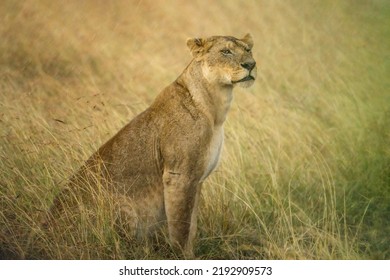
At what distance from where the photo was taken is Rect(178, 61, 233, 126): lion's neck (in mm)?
9156

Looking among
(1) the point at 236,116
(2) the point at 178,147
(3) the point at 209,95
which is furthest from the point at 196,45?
(1) the point at 236,116

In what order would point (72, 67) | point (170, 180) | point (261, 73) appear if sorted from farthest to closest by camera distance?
point (261, 73)
point (72, 67)
point (170, 180)

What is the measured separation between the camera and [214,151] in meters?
9.05

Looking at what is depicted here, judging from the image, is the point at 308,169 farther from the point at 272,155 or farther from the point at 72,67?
the point at 72,67

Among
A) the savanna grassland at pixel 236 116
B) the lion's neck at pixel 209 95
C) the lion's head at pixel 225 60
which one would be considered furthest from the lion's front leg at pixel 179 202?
the lion's head at pixel 225 60

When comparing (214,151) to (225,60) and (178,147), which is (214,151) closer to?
(178,147)

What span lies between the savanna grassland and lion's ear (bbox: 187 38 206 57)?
1.60 meters

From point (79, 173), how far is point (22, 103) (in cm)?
185

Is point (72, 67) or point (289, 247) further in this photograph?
point (72, 67)

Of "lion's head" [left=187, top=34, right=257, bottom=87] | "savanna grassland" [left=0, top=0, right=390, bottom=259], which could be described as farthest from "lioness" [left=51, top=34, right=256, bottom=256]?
"savanna grassland" [left=0, top=0, right=390, bottom=259]

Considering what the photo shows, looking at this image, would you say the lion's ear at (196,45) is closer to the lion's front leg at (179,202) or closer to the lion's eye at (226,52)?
the lion's eye at (226,52)

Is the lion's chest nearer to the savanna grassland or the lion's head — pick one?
the lion's head
